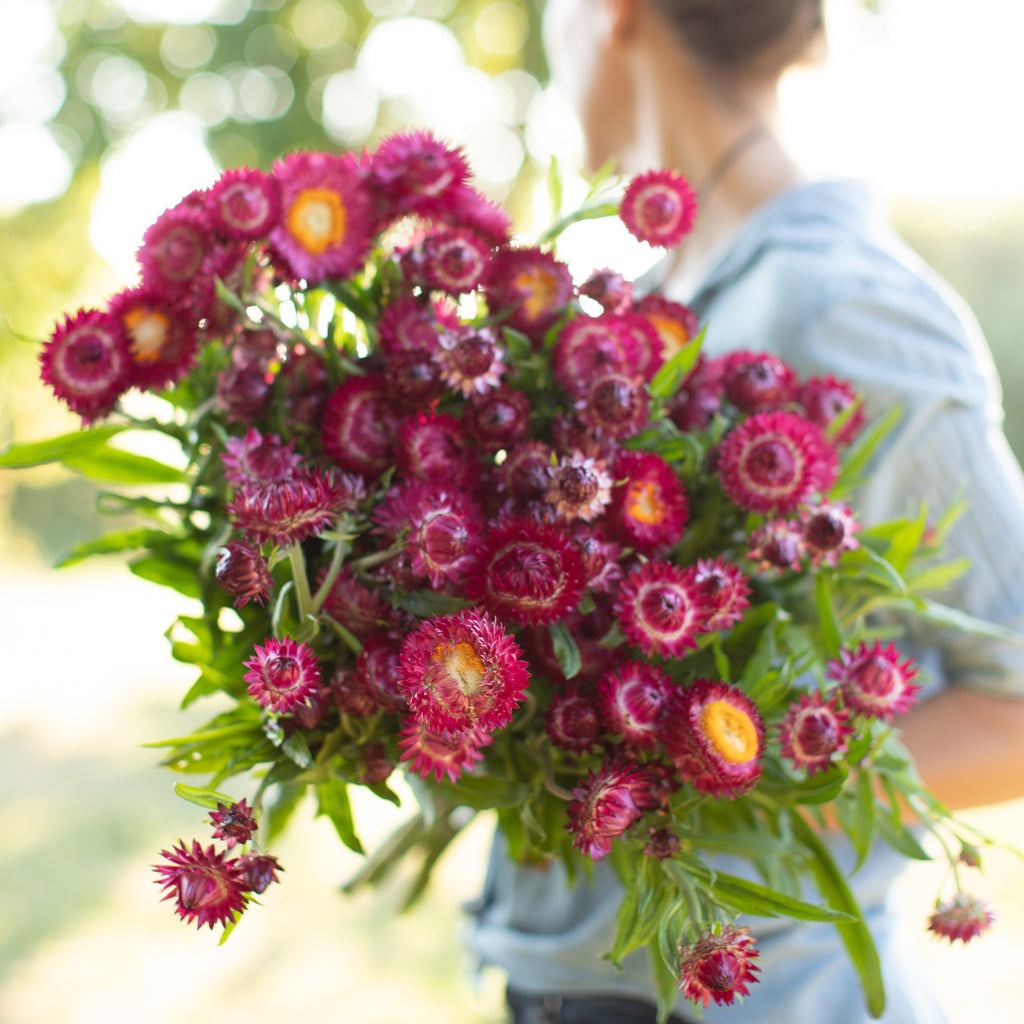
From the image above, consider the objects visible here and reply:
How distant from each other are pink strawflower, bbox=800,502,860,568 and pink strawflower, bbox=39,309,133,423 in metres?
0.37

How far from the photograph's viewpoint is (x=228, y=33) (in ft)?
15.3

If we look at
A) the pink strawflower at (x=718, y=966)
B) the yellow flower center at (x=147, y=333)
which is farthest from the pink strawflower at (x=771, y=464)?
the yellow flower center at (x=147, y=333)

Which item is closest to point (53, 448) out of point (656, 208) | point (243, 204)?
point (243, 204)

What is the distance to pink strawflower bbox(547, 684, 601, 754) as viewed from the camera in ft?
1.42

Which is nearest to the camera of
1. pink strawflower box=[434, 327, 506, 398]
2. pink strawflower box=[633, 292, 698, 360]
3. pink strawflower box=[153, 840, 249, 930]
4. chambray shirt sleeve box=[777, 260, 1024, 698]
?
pink strawflower box=[153, 840, 249, 930]

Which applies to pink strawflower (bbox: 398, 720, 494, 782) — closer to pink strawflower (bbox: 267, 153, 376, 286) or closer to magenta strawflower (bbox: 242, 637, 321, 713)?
magenta strawflower (bbox: 242, 637, 321, 713)

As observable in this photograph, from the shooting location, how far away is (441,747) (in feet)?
1.33

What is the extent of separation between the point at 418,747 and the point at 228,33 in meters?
5.14

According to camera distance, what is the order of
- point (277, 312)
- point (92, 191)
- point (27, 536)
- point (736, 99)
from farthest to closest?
point (27, 536), point (92, 191), point (736, 99), point (277, 312)

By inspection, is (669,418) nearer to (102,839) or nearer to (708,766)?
(708,766)

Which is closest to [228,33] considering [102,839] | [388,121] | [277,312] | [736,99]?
[388,121]

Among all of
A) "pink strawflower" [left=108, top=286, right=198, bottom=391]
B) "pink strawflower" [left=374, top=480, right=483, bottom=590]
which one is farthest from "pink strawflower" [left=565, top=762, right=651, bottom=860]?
"pink strawflower" [left=108, top=286, right=198, bottom=391]

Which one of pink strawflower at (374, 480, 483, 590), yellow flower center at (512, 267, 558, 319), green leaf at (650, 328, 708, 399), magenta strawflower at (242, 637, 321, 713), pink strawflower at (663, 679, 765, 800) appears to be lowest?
pink strawflower at (663, 679, 765, 800)

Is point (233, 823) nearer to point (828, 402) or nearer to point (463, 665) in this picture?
point (463, 665)
